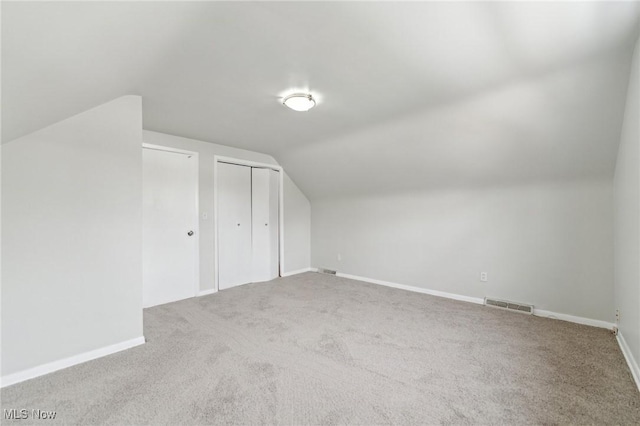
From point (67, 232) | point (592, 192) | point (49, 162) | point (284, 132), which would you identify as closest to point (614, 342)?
point (592, 192)

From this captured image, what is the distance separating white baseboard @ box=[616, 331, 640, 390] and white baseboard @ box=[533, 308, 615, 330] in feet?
1.00

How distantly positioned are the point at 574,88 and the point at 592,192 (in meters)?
1.35

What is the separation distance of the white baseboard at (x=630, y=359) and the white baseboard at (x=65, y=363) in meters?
3.84

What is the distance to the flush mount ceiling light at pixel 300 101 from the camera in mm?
2416

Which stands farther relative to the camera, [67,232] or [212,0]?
[67,232]

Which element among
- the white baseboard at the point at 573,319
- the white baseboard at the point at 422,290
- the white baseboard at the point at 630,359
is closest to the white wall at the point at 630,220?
the white baseboard at the point at 630,359

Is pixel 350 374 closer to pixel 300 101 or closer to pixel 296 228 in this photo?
pixel 300 101

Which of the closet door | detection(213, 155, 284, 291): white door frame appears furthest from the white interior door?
the closet door

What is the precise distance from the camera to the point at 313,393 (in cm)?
182

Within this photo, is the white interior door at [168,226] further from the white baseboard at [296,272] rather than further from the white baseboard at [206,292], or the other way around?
the white baseboard at [296,272]

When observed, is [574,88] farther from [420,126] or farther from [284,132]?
[284,132]

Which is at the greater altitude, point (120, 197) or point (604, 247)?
point (120, 197)

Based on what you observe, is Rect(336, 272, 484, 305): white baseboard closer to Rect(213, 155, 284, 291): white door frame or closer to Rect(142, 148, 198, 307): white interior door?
Rect(213, 155, 284, 291): white door frame

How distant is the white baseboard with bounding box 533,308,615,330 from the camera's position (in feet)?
9.14
